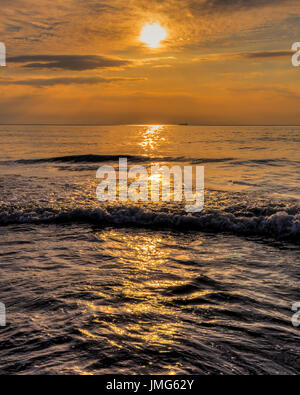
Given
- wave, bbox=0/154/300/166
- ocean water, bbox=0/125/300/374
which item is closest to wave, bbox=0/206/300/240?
ocean water, bbox=0/125/300/374

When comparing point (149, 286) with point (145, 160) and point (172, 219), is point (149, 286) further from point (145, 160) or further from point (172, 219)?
point (145, 160)

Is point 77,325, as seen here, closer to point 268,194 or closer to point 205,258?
point 205,258

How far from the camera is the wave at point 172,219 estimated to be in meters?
9.98

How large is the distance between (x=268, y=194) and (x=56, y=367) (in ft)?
38.3

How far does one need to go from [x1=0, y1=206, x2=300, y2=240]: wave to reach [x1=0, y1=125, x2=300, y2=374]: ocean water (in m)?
0.04

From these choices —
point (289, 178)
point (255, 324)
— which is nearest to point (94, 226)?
point (255, 324)

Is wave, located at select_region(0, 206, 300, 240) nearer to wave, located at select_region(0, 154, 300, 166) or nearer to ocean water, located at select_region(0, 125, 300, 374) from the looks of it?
ocean water, located at select_region(0, 125, 300, 374)

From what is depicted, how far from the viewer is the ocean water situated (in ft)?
12.9

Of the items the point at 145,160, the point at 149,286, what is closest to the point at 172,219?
the point at 149,286

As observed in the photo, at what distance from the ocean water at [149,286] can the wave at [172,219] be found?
4 cm

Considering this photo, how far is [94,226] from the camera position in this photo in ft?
34.3

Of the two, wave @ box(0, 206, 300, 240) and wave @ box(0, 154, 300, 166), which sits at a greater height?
wave @ box(0, 154, 300, 166)
